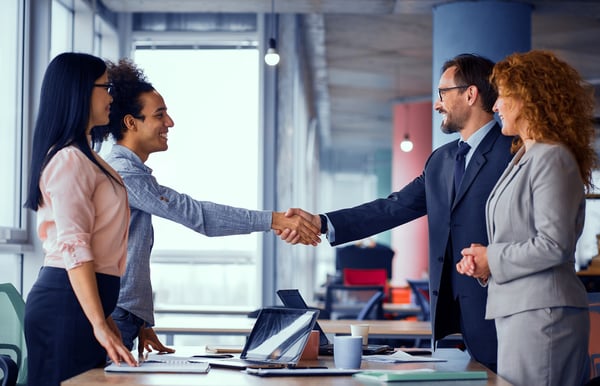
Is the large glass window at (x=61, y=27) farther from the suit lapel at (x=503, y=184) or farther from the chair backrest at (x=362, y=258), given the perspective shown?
the chair backrest at (x=362, y=258)

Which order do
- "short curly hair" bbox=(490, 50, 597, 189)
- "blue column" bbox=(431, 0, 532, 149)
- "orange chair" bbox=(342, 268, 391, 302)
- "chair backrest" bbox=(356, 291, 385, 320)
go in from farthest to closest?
1. "orange chair" bbox=(342, 268, 391, 302)
2. "blue column" bbox=(431, 0, 532, 149)
3. "chair backrest" bbox=(356, 291, 385, 320)
4. "short curly hair" bbox=(490, 50, 597, 189)

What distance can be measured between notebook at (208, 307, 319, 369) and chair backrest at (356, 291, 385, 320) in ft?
12.3

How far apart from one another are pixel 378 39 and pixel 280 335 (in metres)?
9.25

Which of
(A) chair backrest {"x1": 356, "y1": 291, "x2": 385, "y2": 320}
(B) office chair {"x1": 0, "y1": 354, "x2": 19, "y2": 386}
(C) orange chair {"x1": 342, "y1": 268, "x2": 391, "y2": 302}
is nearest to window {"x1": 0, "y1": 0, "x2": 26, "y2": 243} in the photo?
(A) chair backrest {"x1": 356, "y1": 291, "x2": 385, "y2": 320}

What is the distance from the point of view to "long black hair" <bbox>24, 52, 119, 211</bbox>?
2.36 meters

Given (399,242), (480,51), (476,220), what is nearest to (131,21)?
(480,51)

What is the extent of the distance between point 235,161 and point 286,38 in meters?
1.31

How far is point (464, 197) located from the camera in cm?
313

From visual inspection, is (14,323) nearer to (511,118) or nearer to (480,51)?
(511,118)

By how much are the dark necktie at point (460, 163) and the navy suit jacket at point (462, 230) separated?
2cm

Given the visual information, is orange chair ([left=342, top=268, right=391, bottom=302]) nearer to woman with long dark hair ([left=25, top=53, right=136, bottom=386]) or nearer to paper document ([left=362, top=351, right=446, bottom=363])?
paper document ([left=362, top=351, right=446, bottom=363])

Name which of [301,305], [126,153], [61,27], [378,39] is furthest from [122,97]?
[378,39]

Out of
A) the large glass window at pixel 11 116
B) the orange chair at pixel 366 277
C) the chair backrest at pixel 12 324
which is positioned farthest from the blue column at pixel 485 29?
the chair backrest at pixel 12 324

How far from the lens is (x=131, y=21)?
27.4ft
